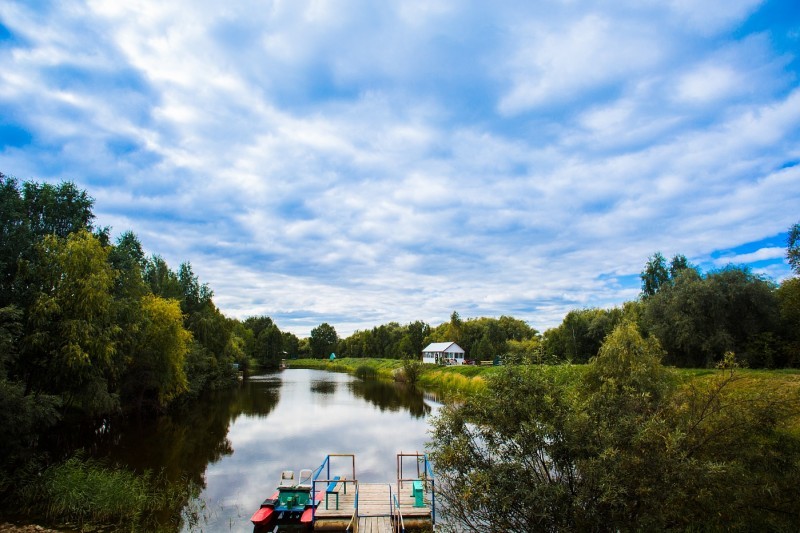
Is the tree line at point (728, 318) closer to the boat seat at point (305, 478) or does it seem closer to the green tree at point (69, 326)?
the boat seat at point (305, 478)

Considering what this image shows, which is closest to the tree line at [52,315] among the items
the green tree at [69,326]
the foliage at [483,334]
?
the green tree at [69,326]

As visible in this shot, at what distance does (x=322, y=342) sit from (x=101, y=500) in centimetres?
14216

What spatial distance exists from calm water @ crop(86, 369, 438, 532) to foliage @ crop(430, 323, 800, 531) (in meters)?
9.26

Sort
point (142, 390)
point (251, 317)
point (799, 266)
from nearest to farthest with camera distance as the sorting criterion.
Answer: point (799, 266) → point (142, 390) → point (251, 317)

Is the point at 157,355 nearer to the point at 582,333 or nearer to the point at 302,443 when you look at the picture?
the point at 302,443

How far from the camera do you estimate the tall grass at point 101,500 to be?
1316 cm

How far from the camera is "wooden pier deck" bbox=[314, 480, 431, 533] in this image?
1328 centimetres

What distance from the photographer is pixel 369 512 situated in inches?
546

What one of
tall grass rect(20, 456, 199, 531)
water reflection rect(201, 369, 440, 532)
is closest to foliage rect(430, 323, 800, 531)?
water reflection rect(201, 369, 440, 532)

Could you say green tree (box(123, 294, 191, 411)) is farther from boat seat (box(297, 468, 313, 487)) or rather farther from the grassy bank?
the grassy bank

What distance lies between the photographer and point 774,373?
20953 millimetres

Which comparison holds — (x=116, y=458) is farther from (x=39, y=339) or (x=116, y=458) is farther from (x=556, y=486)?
(x=556, y=486)

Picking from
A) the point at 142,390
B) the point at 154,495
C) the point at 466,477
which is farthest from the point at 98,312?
the point at 466,477

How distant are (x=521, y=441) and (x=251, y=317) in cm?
14028
